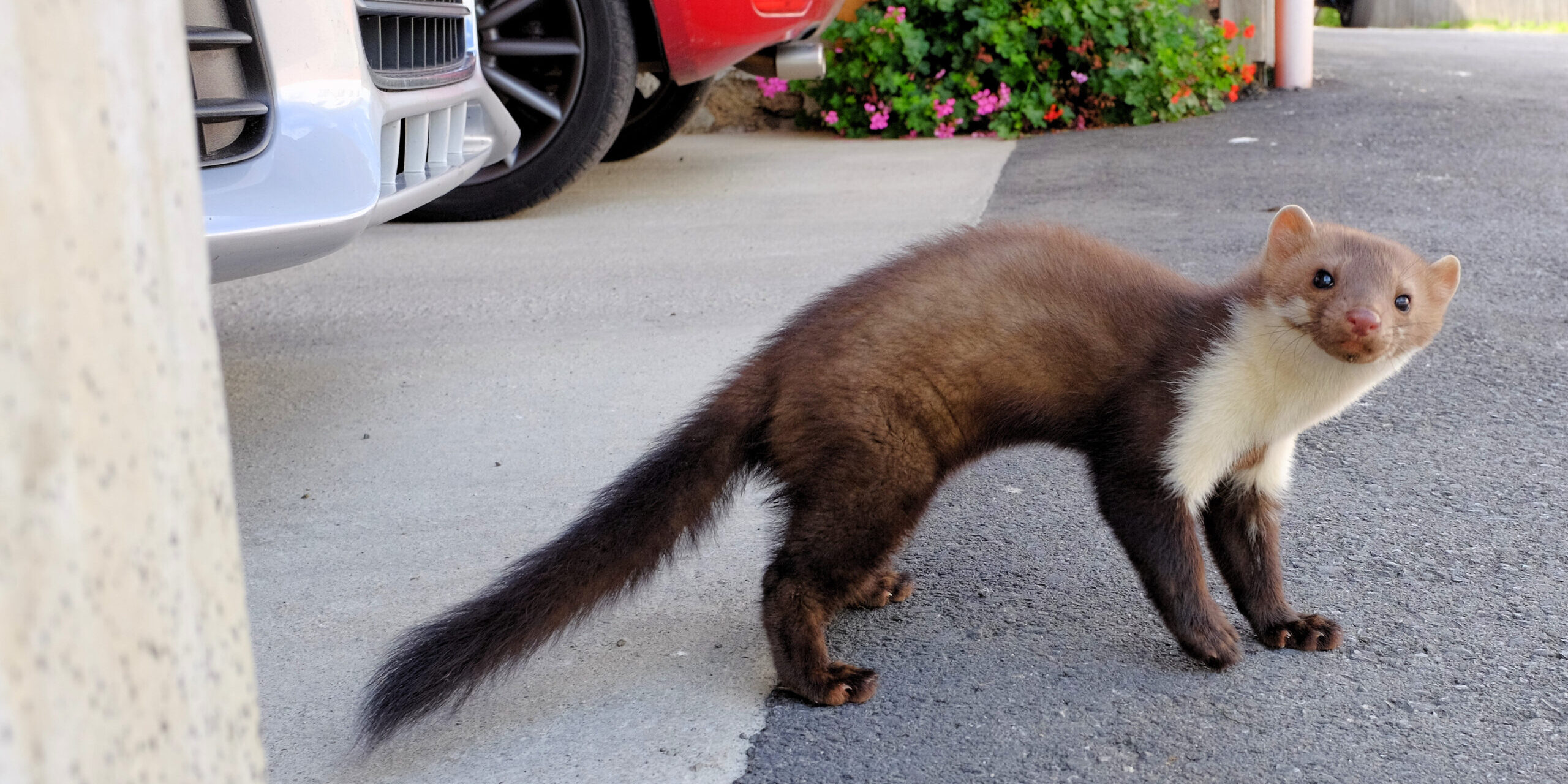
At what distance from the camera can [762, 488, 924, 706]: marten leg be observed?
91.7 inches

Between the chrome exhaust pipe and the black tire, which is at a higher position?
the chrome exhaust pipe

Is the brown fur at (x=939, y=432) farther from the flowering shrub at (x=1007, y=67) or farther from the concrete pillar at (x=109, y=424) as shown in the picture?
the flowering shrub at (x=1007, y=67)

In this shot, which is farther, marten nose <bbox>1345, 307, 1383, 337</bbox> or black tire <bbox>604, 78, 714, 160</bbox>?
black tire <bbox>604, 78, 714, 160</bbox>

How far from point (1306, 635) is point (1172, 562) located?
32 centimetres

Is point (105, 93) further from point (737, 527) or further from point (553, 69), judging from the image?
point (553, 69)

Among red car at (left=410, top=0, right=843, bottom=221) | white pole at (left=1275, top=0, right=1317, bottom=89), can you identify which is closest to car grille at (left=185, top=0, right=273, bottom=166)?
red car at (left=410, top=0, right=843, bottom=221)

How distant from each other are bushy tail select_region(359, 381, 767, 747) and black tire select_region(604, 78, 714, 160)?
474 centimetres

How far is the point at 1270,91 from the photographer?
908 cm

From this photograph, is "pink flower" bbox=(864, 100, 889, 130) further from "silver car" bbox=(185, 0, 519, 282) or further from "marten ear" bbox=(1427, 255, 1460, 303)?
"marten ear" bbox=(1427, 255, 1460, 303)

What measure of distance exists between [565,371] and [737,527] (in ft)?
3.87

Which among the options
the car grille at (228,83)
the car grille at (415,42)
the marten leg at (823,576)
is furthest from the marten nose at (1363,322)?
the car grille at (415,42)

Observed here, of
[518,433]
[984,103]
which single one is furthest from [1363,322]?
[984,103]

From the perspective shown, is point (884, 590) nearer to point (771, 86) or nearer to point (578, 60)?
point (578, 60)

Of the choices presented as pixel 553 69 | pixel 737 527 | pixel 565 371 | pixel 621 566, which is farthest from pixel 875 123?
pixel 621 566
